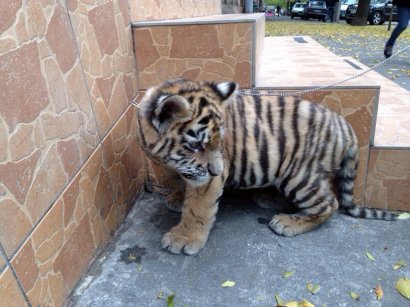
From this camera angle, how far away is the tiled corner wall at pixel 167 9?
4.11 m

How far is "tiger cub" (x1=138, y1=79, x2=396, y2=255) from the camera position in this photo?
2920mm

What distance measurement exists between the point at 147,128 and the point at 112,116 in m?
0.68

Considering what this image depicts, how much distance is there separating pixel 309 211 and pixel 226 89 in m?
1.39

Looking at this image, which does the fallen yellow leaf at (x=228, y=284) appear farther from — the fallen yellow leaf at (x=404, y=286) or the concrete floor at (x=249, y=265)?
the fallen yellow leaf at (x=404, y=286)

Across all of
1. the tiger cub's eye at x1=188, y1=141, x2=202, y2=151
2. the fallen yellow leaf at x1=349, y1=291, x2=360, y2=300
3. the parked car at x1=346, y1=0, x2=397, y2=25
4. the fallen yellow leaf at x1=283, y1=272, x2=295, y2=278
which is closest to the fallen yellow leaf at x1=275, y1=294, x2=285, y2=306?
the fallen yellow leaf at x1=283, y1=272, x2=295, y2=278

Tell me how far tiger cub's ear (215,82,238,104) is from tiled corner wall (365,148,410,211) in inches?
64.6

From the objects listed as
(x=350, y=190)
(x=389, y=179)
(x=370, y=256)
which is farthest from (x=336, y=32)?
(x=370, y=256)

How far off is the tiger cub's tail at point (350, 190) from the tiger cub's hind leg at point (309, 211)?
0.23m

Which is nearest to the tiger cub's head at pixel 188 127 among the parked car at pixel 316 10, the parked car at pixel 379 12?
the parked car at pixel 379 12

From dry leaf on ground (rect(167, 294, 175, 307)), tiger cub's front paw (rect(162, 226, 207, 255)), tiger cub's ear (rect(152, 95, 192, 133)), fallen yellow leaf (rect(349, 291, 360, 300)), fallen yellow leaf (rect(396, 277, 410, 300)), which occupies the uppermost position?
tiger cub's ear (rect(152, 95, 192, 133))

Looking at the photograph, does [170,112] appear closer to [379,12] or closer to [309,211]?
[309,211]

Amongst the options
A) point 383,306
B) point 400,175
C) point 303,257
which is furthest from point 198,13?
point 383,306

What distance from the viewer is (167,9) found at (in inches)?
214

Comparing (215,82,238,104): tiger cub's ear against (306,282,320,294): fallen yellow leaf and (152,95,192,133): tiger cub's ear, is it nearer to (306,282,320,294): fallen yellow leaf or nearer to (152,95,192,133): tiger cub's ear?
(152,95,192,133): tiger cub's ear
